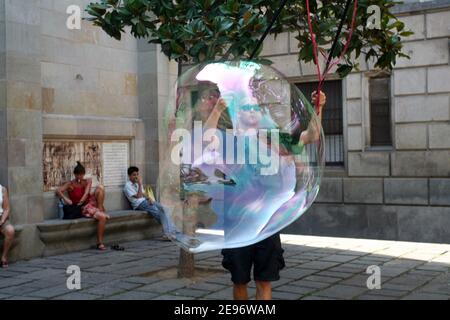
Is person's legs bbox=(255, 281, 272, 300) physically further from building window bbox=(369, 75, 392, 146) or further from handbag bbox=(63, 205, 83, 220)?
building window bbox=(369, 75, 392, 146)

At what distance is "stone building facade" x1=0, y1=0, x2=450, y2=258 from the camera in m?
9.29

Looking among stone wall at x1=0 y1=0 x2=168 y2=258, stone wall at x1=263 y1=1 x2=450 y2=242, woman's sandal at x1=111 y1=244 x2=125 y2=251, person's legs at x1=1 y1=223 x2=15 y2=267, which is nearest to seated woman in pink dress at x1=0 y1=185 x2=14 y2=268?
person's legs at x1=1 y1=223 x2=15 y2=267

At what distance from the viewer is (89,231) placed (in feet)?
33.6

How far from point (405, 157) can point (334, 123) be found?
5.53ft

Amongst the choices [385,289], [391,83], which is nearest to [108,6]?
[385,289]

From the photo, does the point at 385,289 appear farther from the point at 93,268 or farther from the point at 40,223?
the point at 40,223

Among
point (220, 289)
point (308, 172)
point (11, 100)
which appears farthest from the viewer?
point (11, 100)

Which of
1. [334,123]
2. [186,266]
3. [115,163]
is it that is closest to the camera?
[186,266]

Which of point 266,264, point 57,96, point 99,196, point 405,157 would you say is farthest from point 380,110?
point 266,264

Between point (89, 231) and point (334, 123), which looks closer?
point (89, 231)

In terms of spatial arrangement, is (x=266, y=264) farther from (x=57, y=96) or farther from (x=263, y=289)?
(x=57, y=96)

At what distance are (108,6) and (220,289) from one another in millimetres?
3614

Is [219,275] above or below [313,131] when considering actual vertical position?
below

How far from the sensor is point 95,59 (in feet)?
36.4
